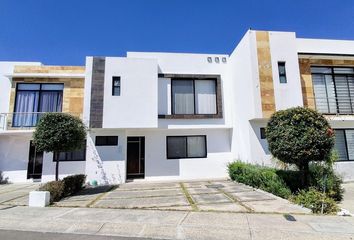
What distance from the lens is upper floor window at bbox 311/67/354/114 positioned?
12453mm

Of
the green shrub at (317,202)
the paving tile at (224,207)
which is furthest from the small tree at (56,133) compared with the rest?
the green shrub at (317,202)

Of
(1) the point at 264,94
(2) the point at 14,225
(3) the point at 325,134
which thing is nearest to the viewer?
(2) the point at 14,225

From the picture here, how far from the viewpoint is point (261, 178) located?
30.6ft

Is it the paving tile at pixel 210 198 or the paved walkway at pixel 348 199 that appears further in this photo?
the paving tile at pixel 210 198

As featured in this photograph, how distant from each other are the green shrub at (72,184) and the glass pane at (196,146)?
6.06m

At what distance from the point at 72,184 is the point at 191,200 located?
5359mm

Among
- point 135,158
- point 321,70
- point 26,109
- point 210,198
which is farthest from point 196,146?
point 26,109

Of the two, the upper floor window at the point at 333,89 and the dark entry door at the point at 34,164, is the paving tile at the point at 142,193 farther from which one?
the upper floor window at the point at 333,89

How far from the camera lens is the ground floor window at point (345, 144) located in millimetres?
12125

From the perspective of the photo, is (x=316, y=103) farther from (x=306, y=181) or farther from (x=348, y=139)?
A: (x=306, y=181)

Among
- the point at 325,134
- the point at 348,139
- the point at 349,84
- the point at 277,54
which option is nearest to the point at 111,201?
the point at 325,134

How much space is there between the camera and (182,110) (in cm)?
1356

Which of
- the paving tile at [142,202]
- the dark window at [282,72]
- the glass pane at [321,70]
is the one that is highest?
the glass pane at [321,70]

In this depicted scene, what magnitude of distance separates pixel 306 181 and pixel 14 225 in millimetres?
9200
